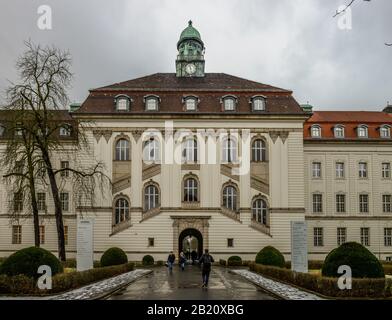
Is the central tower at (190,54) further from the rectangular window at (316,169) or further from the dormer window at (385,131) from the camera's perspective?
the dormer window at (385,131)

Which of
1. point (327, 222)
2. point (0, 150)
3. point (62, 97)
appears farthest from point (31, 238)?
point (327, 222)

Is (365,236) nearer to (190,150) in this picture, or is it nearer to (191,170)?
(191,170)

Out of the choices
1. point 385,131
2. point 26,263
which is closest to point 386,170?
point 385,131

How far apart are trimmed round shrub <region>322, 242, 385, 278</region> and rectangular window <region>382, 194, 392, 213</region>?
32.9 meters

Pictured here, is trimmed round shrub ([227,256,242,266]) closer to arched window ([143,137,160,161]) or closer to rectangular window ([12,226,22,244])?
arched window ([143,137,160,161])

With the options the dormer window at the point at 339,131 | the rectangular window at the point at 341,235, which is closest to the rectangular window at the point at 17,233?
the rectangular window at the point at 341,235

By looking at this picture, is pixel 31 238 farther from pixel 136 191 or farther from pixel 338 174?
pixel 338 174

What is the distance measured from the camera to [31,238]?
47.0m

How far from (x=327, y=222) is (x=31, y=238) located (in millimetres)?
26457

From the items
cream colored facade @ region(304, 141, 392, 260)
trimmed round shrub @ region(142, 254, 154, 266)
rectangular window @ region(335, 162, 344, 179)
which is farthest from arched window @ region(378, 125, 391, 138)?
trimmed round shrub @ region(142, 254, 154, 266)

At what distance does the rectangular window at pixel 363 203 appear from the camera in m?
49.6

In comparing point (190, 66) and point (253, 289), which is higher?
point (190, 66)
